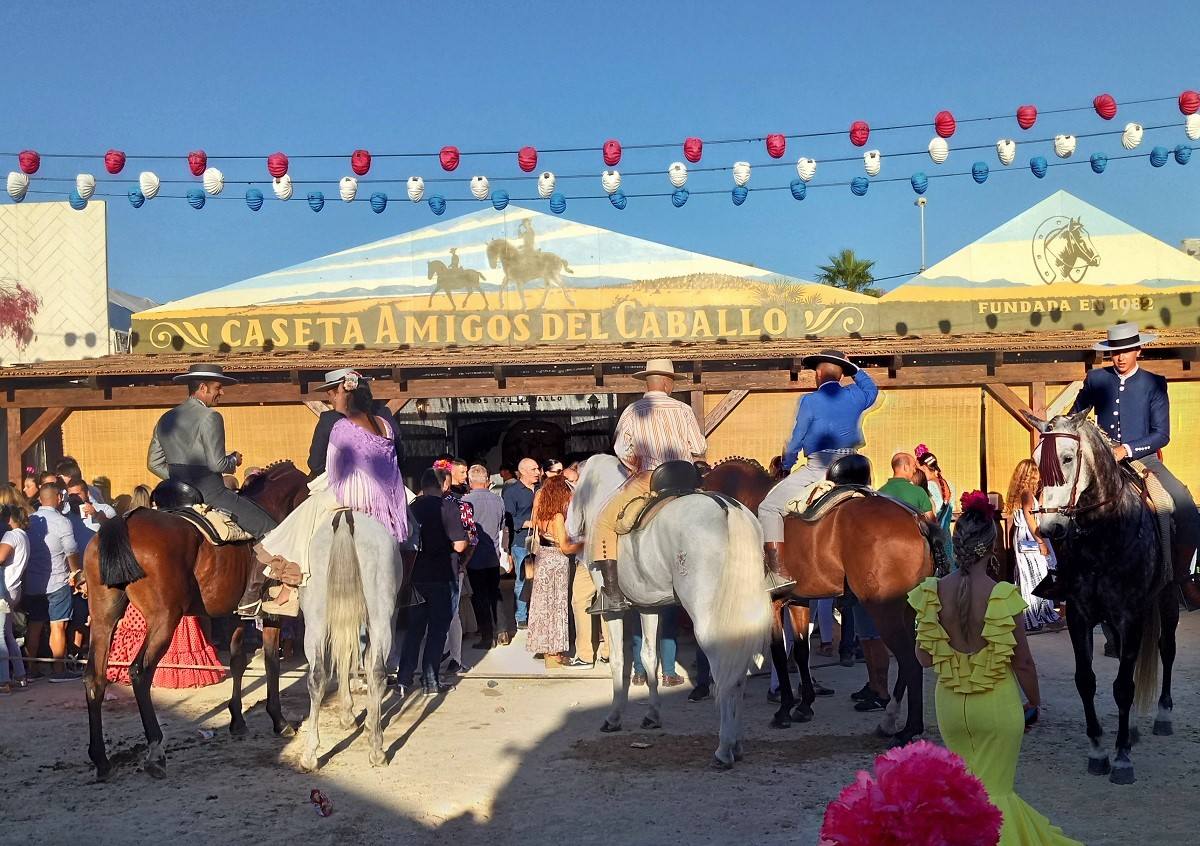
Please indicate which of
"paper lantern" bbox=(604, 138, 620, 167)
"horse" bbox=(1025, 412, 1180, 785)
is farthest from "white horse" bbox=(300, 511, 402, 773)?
"paper lantern" bbox=(604, 138, 620, 167)

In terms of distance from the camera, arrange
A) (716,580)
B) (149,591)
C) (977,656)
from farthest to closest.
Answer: (149,591) < (716,580) < (977,656)

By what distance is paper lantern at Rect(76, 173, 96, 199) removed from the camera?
550 inches

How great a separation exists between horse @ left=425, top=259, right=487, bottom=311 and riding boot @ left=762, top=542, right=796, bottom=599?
10.3 metres

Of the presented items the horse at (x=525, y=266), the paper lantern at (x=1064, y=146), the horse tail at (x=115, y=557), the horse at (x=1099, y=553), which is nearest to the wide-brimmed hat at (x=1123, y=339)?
the horse at (x=1099, y=553)

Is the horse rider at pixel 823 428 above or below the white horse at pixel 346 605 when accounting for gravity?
above

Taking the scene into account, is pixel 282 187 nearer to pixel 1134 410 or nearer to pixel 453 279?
pixel 453 279

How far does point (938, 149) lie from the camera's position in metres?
14.1

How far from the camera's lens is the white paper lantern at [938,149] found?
1406 cm

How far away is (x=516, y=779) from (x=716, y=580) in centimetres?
172

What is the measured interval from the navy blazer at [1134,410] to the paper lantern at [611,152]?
8870mm

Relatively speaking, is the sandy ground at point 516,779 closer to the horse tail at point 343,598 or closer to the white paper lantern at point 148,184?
the horse tail at point 343,598

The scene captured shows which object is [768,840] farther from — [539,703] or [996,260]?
[996,260]

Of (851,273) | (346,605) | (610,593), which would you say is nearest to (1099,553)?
(610,593)

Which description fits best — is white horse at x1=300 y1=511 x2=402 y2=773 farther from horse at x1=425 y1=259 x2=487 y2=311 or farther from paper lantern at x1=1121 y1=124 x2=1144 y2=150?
paper lantern at x1=1121 y1=124 x2=1144 y2=150
